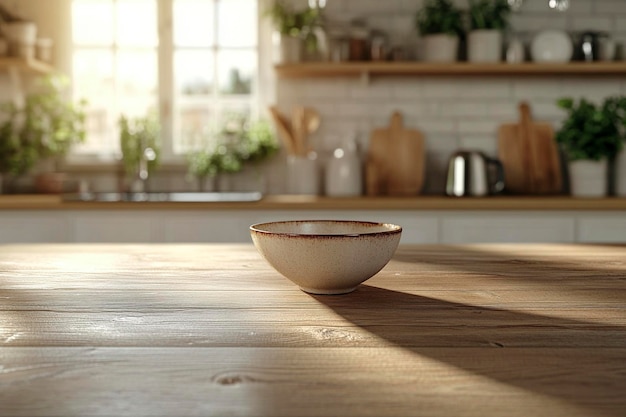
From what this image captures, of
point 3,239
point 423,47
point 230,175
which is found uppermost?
point 423,47

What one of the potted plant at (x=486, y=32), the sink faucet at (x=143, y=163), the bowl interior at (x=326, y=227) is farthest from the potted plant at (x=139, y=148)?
the bowl interior at (x=326, y=227)

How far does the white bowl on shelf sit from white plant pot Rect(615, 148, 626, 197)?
597 mm

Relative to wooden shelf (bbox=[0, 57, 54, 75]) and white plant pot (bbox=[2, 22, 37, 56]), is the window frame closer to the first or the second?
wooden shelf (bbox=[0, 57, 54, 75])

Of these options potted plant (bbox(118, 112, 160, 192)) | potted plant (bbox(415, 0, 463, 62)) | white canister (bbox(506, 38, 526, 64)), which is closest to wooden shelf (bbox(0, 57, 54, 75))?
potted plant (bbox(118, 112, 160, 192))

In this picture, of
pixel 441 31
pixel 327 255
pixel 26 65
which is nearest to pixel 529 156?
pixel 441 31

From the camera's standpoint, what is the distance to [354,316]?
0.91 meters

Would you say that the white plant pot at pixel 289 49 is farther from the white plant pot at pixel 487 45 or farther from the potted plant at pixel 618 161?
the potted plant at pixel 618 161

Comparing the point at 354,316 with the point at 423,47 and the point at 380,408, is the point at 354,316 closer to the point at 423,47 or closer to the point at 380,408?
the point at 380,408

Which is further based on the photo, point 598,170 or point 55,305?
point 598,170

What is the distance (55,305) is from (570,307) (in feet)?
2.35

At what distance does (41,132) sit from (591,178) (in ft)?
9.51

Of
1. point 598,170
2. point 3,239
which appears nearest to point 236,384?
point 3,239

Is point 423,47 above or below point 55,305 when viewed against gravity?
above

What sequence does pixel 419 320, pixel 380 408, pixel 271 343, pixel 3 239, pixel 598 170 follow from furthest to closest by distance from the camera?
pixel 598 170 → pixel 3 239 → pixel 419 320 → pixel 271 343 → pixel 380 408
